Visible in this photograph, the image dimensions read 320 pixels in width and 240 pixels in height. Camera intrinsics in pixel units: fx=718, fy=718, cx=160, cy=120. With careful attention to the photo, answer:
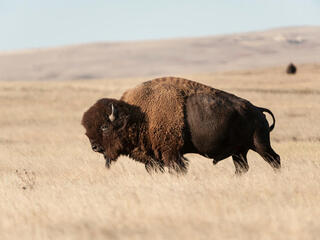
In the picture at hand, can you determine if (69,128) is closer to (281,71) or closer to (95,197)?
(95,197)

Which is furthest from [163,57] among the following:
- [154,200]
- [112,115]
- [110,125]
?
[154,200]

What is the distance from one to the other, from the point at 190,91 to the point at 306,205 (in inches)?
127

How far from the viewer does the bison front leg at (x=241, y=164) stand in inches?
382

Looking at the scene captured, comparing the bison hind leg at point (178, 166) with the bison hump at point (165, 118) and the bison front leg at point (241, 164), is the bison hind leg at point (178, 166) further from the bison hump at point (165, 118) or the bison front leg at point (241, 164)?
the bison front leg at point (241, 164)

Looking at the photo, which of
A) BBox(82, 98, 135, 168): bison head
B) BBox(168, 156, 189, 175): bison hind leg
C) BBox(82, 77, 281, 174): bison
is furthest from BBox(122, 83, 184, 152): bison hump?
BBox(82, 98, 135, 168): bison head

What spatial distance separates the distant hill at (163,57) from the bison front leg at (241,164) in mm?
104424

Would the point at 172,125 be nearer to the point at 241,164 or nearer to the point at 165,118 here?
the point at 165,118

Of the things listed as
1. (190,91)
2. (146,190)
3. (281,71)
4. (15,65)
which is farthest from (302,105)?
(15,65)

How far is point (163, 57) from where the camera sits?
143m

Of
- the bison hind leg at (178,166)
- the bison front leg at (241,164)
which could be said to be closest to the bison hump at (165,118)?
the bison hind leg at (178,166)

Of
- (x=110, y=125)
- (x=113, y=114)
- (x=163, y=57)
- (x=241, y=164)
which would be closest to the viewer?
(x=113, y=114)

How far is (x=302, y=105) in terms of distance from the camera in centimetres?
2953

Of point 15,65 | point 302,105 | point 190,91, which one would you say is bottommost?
point 15,65

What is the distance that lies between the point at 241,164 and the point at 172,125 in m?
1.28
